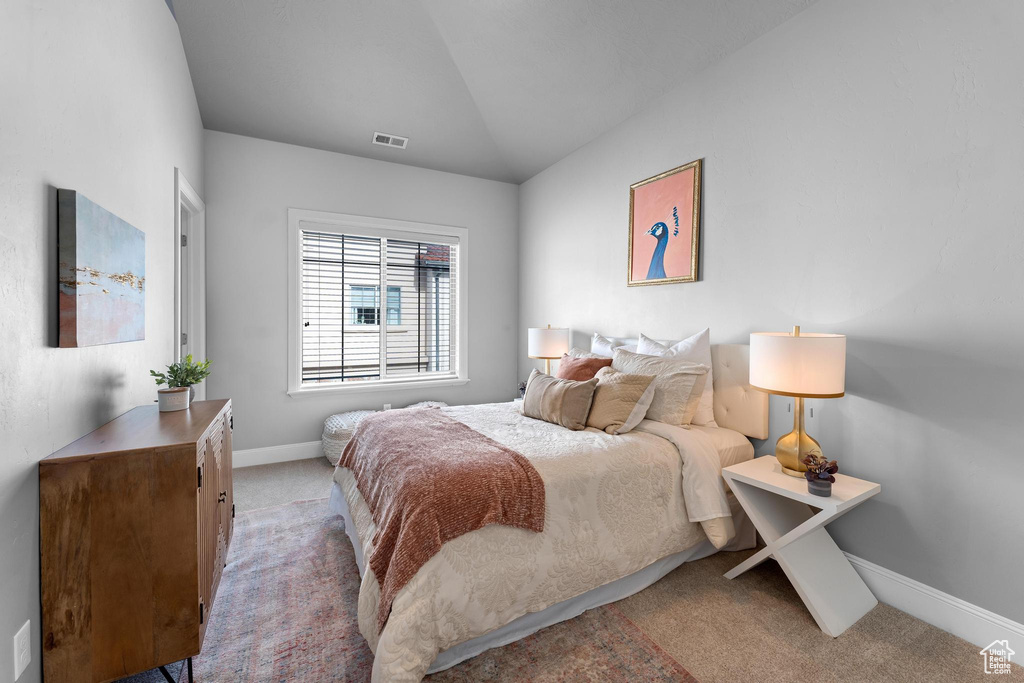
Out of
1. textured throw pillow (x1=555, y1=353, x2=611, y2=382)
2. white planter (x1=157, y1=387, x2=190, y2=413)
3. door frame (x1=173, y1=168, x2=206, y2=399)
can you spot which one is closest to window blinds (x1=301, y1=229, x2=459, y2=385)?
door frame (x1=173, y1=168, x2=206, y2=399)

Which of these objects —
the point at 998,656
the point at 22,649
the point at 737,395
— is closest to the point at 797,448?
the point at 737,395

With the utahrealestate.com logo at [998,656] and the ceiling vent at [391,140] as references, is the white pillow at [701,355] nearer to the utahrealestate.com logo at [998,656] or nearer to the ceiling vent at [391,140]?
the utahrealestate.com logo at [998,656]

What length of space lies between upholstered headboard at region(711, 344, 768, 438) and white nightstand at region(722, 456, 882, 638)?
1.01 ft

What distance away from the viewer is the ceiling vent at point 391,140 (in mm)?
4084

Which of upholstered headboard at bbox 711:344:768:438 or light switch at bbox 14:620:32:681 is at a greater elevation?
upholstered headboard at bbox 711:344:768:438

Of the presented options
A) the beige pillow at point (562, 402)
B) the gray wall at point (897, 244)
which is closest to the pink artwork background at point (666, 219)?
the gray wall at point (897, 244)

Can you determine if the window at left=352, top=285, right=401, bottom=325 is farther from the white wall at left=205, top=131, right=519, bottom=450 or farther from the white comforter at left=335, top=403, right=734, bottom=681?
the white comforter at left=335, top=403, right=734, bottom=681

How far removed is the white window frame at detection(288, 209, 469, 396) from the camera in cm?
407

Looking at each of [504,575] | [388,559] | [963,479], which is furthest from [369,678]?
[963,479]

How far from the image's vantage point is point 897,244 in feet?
6.70

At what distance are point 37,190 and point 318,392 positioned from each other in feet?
9.85

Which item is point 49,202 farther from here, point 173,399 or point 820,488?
point 820,488

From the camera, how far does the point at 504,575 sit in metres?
1.69

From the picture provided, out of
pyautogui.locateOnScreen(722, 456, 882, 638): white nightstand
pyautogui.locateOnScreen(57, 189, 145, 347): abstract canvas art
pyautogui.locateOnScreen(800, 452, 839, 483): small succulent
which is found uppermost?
pyautogui.locateOnScreen(57, 189, 145, 347): abstract canvas art
